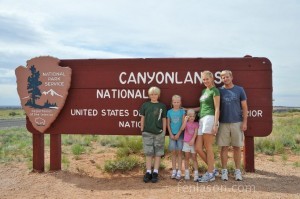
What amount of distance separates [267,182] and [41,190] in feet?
12.1

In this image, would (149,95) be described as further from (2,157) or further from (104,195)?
(2,157)

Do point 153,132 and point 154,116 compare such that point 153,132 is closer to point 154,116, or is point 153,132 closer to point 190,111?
point 154,116

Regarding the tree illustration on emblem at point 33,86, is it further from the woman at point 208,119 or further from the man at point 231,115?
the man at point 231,115

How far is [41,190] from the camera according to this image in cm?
577

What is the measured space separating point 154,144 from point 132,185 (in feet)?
2.52

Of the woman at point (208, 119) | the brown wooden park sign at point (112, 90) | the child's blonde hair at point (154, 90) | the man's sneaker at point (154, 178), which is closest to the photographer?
the woman at point (208, 119)

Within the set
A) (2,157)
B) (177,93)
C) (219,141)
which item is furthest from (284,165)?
(2,157)

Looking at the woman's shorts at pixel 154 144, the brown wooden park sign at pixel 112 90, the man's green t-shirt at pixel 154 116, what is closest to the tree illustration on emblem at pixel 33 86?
the brown wooden park sign at pixel 112 90

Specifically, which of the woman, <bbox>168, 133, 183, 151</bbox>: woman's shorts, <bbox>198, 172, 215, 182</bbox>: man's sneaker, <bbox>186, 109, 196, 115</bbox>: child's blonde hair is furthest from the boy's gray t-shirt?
<bbox>198, 172, 215, 182</bbox>: man's sneaker

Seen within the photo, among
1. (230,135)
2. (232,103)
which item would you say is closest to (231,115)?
(232,103)

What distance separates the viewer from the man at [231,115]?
5887 mm

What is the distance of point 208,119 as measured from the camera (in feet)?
19.0

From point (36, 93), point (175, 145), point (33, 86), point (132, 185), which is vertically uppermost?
point (33, 86)

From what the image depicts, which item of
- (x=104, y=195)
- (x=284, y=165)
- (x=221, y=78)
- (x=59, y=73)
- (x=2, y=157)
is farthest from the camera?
(x=2, y=157)
